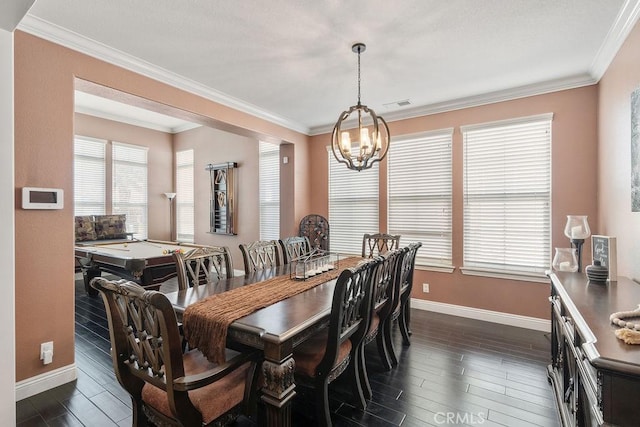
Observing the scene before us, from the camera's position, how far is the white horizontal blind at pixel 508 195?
3.70m

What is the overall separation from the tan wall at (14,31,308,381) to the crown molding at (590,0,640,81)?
4284 mm

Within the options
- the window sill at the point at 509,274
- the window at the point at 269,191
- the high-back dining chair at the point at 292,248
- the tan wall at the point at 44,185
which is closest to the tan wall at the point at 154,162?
the window at the point at 269,191

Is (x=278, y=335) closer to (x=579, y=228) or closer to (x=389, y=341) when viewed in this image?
(x=389, y=341)

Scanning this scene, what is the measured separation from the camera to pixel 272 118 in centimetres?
480

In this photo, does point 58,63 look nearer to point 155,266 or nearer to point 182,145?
point 155,266

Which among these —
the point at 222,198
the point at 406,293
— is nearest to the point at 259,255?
the point at 406,293

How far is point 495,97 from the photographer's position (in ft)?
12.9

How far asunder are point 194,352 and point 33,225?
172cm

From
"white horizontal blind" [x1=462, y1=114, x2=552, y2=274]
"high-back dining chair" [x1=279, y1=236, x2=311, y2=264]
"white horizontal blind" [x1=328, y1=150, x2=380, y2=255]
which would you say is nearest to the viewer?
"high-back dining chair" [x1=279, y1=236, x2=311, y2=264]

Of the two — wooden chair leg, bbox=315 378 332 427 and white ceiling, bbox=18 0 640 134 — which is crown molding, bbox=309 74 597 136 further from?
wooden chair leg, bbox=315 378 332 427

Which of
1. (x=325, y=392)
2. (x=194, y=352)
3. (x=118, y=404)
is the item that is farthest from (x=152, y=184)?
(x=325, y=392)

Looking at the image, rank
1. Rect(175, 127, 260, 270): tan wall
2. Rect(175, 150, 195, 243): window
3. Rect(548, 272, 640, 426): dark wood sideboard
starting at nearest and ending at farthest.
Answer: Rect(548, 272, 640, 426): dark wood sideboard
Rect(175, 127, 260, 270): tan wall
Rect(175, 150, 195, 243): window

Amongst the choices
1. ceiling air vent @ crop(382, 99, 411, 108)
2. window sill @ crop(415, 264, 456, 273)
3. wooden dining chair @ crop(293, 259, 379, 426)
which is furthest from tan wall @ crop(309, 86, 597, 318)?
wooden dining chair @ crop(293, 259, 379, 426)

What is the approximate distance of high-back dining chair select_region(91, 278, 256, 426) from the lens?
1.34 meters
